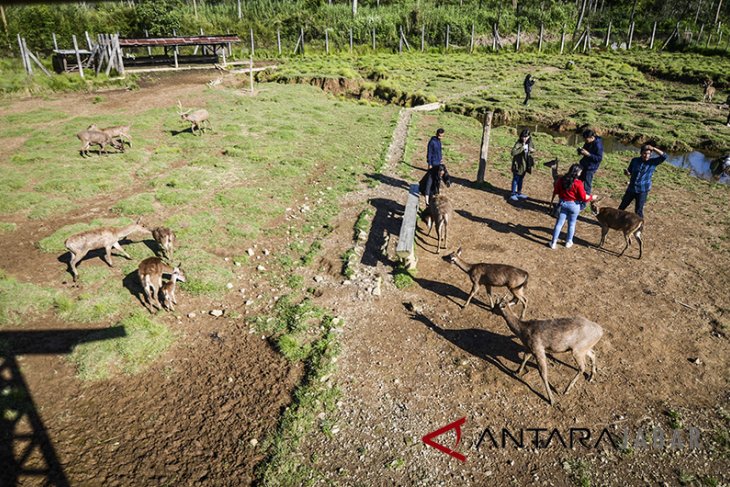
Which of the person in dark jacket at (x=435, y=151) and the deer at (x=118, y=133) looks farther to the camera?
the deer at (x=118, y=133)

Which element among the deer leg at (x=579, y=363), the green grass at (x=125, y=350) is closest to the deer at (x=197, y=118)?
the green grass at (x=125, y=350)

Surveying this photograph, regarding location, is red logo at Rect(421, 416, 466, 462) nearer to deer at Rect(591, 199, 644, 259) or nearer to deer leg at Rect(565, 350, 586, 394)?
deer leg at Rect(565, 350, 586, 394)

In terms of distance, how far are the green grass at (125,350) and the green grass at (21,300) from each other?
1740mm

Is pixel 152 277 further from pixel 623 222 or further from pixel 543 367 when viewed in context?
pixel 623 222

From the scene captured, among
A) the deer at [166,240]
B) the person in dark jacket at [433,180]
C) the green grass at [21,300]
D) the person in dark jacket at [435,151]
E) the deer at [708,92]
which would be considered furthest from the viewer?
the deer at [708,92]

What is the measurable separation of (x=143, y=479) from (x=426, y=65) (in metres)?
49.1

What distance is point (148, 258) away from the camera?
9.34m

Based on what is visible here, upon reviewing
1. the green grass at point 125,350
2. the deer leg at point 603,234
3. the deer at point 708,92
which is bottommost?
the green grass at point 125,350

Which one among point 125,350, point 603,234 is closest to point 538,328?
point 603,234

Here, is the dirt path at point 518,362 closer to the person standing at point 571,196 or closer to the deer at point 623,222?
the deer at point 623,222

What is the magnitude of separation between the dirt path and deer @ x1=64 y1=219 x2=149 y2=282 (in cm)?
504

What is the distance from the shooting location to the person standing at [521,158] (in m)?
13.8

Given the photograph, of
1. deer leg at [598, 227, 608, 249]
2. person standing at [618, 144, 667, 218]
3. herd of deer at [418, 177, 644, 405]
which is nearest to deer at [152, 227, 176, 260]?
herd of deer at [418, 177, 644, 405]

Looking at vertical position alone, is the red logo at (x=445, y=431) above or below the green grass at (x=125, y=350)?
below
